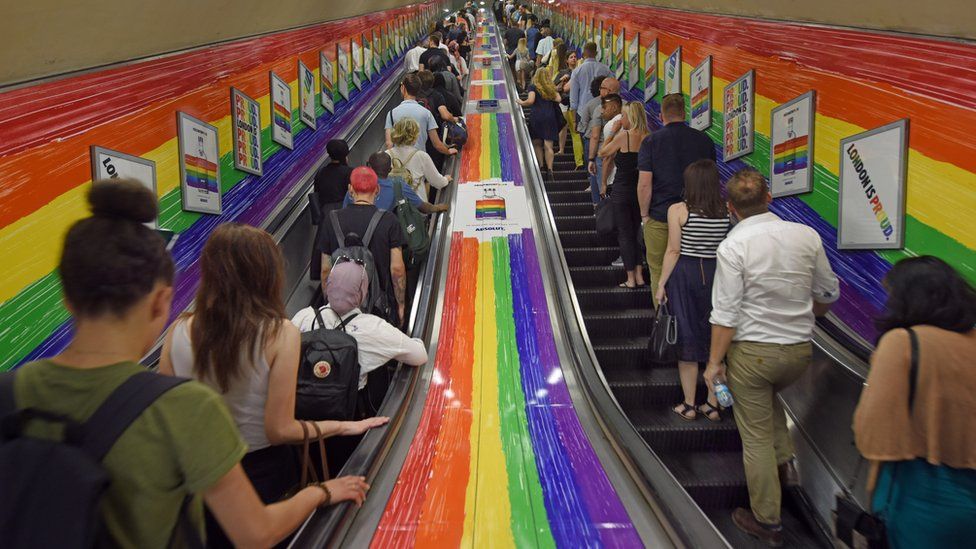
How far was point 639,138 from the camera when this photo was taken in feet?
15.9

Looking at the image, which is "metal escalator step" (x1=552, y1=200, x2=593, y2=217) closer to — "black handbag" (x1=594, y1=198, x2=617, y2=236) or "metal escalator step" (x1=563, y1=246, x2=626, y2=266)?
"metal escalator step" (x1=563, y1=246, x2=626, y2=266)

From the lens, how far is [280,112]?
6441 millimetres

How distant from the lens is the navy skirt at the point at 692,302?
3701 millimetres

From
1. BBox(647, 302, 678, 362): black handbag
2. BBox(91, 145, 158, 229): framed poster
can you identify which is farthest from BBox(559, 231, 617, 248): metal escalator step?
BBox(91, 145, 158, 229): framed poster

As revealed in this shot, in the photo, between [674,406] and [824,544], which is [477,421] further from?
[824,544]

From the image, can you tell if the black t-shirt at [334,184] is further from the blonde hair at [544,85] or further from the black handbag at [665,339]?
the blonde hair at [544,85]

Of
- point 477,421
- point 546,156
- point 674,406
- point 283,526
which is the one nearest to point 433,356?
point 477,421

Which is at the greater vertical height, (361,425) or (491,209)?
(491,209)

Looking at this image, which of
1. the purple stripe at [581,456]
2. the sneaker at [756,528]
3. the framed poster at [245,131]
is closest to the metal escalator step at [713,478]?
the sneaker at [756,528]

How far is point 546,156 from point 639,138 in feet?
11.1

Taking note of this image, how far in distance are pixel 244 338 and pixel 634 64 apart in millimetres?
8377

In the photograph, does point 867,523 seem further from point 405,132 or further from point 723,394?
point 405,132

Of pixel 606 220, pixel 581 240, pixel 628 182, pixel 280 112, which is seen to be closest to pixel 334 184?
pixel 280 112

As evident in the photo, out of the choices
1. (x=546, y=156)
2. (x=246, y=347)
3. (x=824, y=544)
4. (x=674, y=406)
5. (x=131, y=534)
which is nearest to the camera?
(x=131, y=534)
